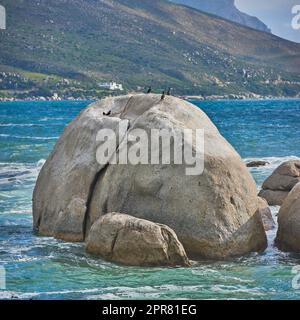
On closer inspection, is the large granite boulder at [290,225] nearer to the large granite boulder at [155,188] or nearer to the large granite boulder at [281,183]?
the large granite boulder at [155,188]

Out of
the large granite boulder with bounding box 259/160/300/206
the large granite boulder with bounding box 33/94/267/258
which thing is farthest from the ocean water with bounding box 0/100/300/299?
the large granite boulder with bounding box 259/160/300/206

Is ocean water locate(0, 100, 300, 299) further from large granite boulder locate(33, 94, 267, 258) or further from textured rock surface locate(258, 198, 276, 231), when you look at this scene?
textured rock surface locate(258, 198, 276, 231)

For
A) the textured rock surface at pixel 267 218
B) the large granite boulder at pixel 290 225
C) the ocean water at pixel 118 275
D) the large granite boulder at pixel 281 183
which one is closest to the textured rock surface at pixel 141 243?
the ocean water at pixel 118 275

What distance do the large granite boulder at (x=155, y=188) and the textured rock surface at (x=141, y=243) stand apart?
0.89 meters

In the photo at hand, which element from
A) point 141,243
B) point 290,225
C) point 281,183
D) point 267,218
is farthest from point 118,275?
point 281,183

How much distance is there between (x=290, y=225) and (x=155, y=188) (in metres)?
3.01

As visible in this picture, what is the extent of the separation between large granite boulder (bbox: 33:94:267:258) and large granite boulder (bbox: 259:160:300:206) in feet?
18.4

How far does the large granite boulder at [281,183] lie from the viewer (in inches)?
915

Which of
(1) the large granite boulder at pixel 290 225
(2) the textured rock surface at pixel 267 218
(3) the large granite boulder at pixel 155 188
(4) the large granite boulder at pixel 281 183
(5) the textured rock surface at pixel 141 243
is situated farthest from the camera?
(4) the large granite boulder at pixel 281 183

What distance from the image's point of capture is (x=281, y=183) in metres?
23.6

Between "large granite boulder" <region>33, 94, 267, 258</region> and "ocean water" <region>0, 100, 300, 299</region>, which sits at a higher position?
"large granite boulder" <region>33, 94, 267, 258</region>

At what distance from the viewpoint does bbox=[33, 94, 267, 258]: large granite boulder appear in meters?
16.5

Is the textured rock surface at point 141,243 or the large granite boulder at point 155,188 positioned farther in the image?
the large granite boulder at point 155,188
